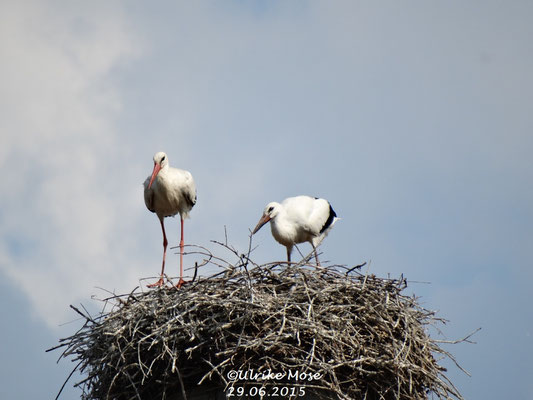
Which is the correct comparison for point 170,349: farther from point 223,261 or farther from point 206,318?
point 223,261

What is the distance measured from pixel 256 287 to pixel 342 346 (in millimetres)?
760

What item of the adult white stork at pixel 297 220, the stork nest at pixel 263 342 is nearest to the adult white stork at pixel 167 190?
the adult white stork at pixel 297 220

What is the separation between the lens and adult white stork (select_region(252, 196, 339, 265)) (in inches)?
319

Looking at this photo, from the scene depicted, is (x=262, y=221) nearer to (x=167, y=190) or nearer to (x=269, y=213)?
(x=269, y=213)

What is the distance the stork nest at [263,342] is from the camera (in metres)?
4.76

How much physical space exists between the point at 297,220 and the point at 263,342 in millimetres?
3420

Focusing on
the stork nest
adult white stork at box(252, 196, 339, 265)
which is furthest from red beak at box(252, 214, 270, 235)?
the stork nest

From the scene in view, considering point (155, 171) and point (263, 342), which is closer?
point (263, 342)

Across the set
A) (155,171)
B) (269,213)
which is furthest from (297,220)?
(155,171)

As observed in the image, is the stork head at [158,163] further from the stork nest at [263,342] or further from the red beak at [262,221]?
the stork nest at [263,342]

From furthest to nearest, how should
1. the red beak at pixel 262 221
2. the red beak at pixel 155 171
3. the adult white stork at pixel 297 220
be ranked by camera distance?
the red beak at pixel 262 221, the adult white stork at pixel 297 220, the red beak at pixel 155 171

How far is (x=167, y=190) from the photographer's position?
25.9ft

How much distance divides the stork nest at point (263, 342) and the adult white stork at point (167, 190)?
249 cm

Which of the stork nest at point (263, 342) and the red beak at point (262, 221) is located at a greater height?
the red beak at point (262, 221)
